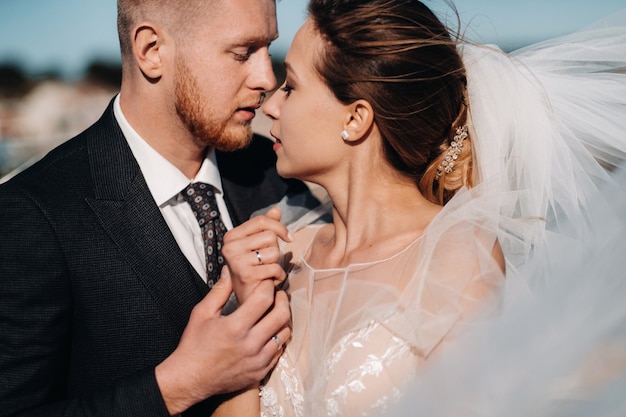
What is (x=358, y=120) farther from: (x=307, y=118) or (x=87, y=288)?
(x=87, y=288)

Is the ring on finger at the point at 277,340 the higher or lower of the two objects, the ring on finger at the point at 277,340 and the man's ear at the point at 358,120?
the lower

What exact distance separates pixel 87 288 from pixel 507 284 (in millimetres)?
1441

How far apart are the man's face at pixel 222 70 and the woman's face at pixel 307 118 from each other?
1.56ft

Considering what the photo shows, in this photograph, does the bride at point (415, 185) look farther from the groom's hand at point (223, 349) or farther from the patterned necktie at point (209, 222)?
the patterned necktie at point (209, 222)

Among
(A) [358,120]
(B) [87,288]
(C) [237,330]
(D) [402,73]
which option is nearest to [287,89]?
(A) [358,120]

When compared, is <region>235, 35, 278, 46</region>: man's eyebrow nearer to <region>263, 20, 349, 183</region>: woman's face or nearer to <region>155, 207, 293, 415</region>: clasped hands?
<region>263, 20, 349, 183</region>: woman's face

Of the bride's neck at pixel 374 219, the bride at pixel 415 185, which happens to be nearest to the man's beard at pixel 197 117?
the bride at pixel 415 185

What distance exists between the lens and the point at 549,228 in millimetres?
2100

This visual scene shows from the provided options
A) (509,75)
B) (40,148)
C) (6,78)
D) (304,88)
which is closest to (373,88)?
(304,88)

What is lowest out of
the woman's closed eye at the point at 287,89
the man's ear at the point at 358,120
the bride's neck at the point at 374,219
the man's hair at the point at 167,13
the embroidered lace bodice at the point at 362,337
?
the embroidered lace bodice at the point at 362,337

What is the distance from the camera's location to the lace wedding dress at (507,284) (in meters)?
1.67

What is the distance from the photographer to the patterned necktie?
2611mm

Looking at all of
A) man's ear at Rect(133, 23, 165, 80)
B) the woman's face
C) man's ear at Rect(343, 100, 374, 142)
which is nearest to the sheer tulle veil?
man's ear at Rect(343, 100, 374, 142)

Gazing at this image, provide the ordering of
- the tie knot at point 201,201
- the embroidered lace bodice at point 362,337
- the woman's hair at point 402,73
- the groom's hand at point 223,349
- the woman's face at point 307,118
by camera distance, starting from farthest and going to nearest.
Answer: the tie knot at point 201,201, the woman's face at point 307,118, the woman's hair at point 402,73, the groom's hand at point 223,349, the embroidered lace bodice at point 362,337
